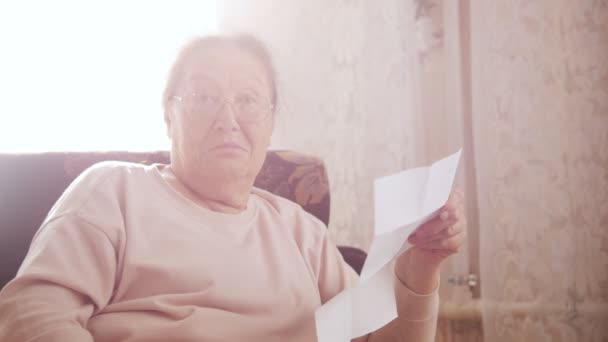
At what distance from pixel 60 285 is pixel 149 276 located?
108 millimetres

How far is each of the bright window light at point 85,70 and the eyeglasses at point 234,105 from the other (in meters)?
0.76

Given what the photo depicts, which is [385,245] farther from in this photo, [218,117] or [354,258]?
[354,258]

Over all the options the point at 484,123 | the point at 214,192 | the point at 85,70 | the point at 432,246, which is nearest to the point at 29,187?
the point at 214,192

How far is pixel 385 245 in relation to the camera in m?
0.57

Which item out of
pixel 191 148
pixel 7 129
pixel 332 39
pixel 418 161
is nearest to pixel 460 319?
pixel 418 161

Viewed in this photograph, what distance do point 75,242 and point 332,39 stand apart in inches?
50.7

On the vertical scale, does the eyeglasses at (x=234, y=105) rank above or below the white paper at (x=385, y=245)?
above

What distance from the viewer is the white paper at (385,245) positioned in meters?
0.57

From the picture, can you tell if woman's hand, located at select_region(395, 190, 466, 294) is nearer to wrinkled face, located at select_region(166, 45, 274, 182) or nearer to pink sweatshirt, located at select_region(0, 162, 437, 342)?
pink sweatshirt, located at select_region(0, 162, 437, 342)

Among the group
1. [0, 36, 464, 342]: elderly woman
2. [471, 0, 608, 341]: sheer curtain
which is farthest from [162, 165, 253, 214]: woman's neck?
[471, 0, 608, 341]: sheer curtain

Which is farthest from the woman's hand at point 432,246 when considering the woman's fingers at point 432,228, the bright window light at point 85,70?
the bright window light at point 85,70

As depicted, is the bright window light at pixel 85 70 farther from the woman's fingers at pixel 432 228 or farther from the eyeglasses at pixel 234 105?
→ the woman's fingers at pixel 432 228

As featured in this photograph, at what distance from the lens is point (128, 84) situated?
1.53 meters

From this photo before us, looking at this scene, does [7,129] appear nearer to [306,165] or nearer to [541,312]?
[306,165]
